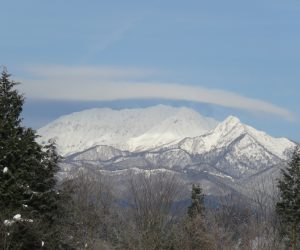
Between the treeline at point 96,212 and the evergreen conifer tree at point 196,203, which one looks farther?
the evergreen conifer tree at point 196,203

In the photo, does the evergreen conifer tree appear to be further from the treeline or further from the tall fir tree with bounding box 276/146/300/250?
the tall fir tree with bounding box 276/146/300/250

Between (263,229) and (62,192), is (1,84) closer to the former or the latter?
(62,192)

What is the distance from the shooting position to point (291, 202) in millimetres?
66750

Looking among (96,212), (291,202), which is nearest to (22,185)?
(291,202)

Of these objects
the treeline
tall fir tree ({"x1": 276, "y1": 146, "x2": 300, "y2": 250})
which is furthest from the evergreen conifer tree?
tall fir tree ({"x1": 276, "y1": 146, "x2": 300, "y2": 250})

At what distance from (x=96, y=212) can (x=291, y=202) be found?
A: 2814 cm

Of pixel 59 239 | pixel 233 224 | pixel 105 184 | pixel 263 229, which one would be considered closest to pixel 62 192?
pixel 59 239

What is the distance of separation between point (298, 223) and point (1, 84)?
39.5m

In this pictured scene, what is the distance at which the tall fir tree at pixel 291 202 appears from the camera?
65.9m

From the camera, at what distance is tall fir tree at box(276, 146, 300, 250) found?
6594 centimetres

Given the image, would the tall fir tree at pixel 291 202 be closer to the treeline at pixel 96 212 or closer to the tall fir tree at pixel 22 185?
the treeline at pixel 96 212

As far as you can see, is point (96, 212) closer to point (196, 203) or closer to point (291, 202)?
point (196, 203)

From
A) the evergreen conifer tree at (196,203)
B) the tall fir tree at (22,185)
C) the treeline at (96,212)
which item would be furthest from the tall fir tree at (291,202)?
the tall fir tree at (22,185)

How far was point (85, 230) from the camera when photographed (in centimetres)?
8138
